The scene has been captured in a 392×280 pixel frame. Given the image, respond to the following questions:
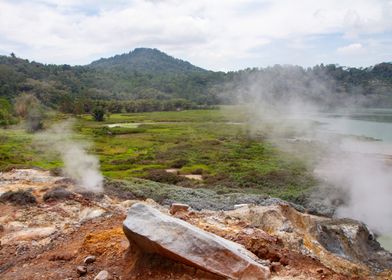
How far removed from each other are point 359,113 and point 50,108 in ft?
208

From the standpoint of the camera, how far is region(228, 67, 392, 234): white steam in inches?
1071

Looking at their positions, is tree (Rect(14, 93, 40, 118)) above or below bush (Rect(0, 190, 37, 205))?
below

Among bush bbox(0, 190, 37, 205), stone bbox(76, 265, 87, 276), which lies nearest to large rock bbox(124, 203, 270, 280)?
stone bbox(76, 265, 87, 276)

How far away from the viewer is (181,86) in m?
149

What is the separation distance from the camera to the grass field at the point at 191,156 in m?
34.1

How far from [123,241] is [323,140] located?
157 feet

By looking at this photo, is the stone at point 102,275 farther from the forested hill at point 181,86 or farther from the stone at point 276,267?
the forested hill at point 181,86

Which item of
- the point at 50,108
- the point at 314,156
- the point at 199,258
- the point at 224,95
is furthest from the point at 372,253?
the point at 224,95

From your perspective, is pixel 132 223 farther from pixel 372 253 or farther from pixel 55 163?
Result: pixel 55 163

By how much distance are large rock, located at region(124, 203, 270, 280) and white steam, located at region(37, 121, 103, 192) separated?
958 centimetres

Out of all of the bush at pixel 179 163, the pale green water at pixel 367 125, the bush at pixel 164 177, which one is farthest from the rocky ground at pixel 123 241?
the pale green water at pixel 367 125

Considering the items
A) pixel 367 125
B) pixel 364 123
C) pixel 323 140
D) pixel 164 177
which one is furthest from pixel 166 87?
pixel 164 177

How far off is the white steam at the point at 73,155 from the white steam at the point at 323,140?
1485 cm

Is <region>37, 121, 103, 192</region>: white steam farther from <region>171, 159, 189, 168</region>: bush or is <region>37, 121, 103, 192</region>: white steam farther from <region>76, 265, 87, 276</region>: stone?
<region>76, 265, 87, 276</region>: stone
